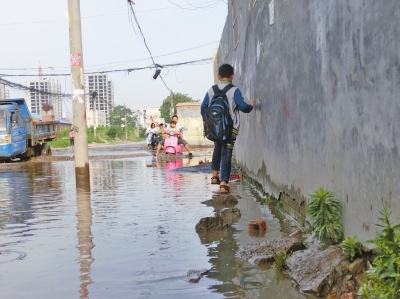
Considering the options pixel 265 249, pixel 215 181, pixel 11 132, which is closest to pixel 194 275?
pixel 265 249

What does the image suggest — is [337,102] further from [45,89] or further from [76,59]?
[45,89]

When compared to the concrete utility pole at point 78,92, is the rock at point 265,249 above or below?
below

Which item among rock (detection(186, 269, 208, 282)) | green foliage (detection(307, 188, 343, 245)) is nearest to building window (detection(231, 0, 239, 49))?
green foliage (detection(307, 188, 343, 245))

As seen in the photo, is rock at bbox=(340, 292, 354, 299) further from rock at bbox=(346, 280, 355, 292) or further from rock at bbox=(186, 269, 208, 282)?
rock at bbox=(186, 269, 208, 282)

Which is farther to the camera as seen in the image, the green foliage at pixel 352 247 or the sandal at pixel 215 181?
the sandal at pixel 215 181

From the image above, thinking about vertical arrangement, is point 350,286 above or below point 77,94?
below

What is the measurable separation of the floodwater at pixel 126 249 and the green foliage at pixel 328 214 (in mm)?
473

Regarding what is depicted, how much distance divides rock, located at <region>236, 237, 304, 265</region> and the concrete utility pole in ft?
19.6

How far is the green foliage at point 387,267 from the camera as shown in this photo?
262 cm

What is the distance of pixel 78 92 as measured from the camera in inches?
394

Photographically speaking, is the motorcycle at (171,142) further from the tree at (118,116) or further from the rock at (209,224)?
the tree at (118,116)

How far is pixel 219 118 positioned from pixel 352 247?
4.54 meters

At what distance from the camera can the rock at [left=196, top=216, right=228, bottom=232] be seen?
210 inches

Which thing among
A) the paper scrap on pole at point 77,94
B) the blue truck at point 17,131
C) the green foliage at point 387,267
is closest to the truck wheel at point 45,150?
the blue truck at point 17,131
